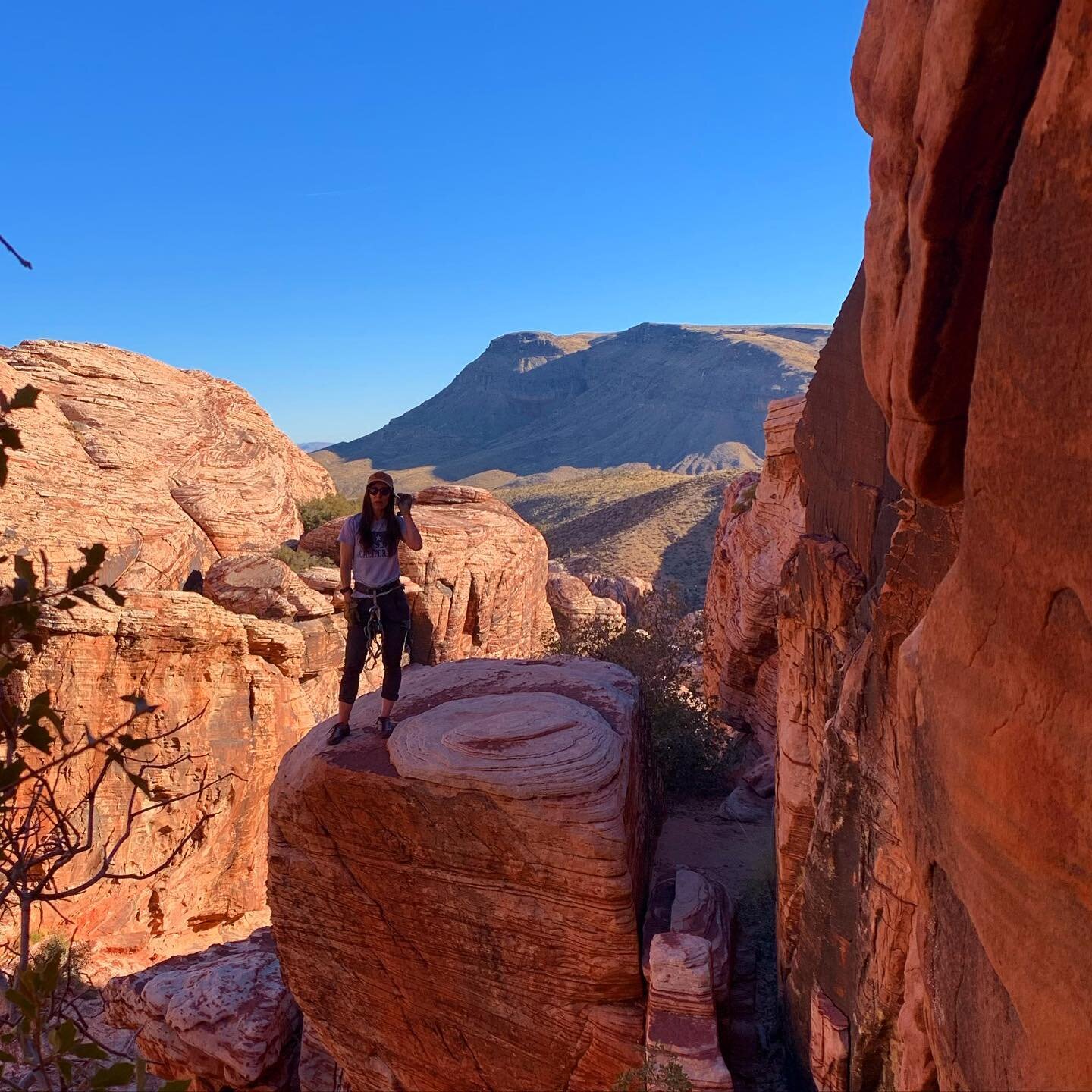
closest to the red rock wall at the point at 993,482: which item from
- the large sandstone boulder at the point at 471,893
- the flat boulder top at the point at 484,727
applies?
the large sandstone boulder at the point at 471,893

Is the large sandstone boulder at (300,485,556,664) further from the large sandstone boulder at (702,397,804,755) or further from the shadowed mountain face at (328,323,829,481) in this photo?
the shadowed mountain face at (328,323,829,481)

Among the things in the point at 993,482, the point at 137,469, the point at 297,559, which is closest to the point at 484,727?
the point at 993,482

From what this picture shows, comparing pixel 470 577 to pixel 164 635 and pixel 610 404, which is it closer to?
pixel 164 635

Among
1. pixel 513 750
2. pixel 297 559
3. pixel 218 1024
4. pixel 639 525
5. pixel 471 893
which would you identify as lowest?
pixel 218 1024

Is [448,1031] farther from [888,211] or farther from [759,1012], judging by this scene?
[888,211]

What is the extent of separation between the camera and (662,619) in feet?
59.6

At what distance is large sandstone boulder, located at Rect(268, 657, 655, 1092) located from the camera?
6141 millimetres

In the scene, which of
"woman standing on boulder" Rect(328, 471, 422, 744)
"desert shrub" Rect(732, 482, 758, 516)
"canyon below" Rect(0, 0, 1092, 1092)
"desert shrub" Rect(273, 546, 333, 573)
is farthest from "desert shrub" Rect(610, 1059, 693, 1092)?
"desert shrub" Rect(273, 546, 333, 573)

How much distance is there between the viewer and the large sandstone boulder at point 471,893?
6.14m

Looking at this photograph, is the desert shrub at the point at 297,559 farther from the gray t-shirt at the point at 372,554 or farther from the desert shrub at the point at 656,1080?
the desert shrub at the point at 656,1080

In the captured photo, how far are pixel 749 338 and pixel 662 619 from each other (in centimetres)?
10079

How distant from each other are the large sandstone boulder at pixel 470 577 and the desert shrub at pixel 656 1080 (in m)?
11.3

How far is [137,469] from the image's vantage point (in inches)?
637

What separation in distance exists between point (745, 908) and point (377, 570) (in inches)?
181
